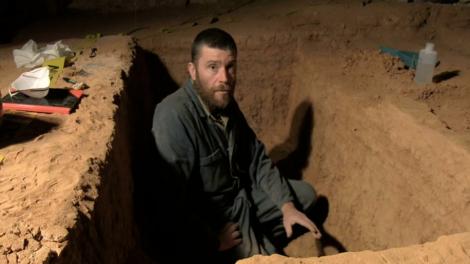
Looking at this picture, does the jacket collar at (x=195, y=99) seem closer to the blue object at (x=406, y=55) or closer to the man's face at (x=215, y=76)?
the man's face at (x=215, y=76)

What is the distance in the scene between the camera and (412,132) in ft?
7.18

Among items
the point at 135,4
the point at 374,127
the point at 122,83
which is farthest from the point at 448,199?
the point at 135,4

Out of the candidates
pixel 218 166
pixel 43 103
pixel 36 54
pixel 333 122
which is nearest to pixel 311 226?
pixel 218 166

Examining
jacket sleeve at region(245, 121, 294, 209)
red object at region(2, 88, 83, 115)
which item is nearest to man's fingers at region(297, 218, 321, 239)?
jacket sleeve at region(245, 121, 294, 209)

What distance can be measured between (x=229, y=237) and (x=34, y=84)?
1.37 metres

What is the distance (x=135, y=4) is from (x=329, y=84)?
130 inches

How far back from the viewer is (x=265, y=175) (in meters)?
2.68

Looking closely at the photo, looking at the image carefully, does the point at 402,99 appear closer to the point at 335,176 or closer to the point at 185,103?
the point at 335,176

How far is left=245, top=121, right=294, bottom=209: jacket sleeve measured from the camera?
8.59 feet

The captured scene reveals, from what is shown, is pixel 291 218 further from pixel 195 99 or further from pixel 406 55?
pixel 406 55

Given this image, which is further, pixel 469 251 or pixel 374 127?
pixel 374 127

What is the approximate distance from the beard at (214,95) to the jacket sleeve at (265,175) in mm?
454

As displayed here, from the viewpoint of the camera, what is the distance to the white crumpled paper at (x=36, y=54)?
2.84m

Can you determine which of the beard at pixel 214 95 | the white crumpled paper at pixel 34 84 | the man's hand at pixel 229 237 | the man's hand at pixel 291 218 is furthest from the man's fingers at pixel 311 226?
the white crumpled paper at pixel 34 84
